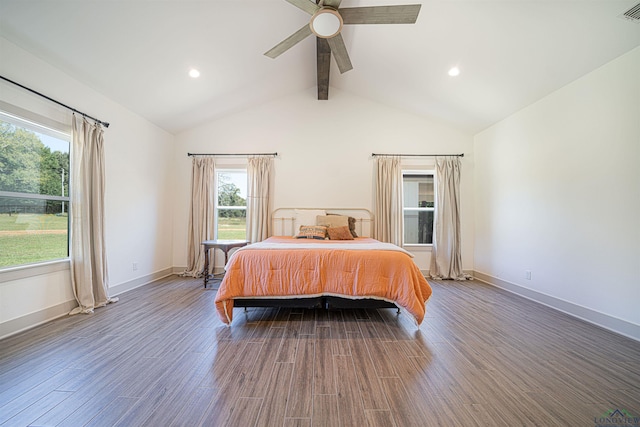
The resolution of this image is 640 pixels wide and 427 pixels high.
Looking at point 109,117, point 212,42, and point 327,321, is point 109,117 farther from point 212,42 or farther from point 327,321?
point 327,321

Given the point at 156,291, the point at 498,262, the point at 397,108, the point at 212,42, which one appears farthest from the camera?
the point at 397,108

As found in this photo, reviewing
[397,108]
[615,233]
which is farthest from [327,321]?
[397,108]

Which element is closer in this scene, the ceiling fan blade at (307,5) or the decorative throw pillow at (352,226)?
the ceiling fan blade at (307,5)

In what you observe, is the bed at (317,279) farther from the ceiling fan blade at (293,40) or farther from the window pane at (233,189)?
the window pane at (233,189)

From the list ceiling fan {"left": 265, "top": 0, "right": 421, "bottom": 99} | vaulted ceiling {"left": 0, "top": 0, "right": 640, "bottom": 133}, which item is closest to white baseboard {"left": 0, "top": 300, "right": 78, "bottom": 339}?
vaulted ceiling {"left": 0, "top": 0, "right": 640, "bottom": 133}

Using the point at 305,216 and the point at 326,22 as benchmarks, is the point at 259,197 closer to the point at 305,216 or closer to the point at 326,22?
the point at 305,216

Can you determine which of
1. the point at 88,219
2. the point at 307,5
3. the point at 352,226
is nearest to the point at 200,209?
the point at 88,219

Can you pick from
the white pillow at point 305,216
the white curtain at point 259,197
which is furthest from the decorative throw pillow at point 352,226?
the white curtain at point 259,197

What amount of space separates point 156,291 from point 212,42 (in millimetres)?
3351

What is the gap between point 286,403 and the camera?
1.35m

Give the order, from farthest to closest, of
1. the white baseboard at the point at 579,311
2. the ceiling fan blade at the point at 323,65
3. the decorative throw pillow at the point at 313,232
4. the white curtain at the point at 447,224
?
the white curtain at the point at 447,224, the decorative throw pillow at the point at 313,232, the ceiling fan blade at the point at 323,65, the white baseboard at the point at 579,311

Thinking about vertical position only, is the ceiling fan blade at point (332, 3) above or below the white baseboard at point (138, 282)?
above

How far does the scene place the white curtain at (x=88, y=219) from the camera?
2.62 m

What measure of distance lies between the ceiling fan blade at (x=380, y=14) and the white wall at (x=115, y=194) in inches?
118
